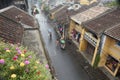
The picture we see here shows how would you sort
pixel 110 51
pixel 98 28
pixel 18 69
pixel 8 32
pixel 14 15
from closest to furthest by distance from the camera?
1. pixel 18 69
2. pixel 8 32
3. pixel 14 15
4. pixel 110 51
5. pixel 98 28

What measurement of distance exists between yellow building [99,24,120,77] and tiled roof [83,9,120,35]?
1292 millimetres

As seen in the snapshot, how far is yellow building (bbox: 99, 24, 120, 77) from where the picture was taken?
17.0m

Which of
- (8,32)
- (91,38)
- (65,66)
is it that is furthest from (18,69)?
(91,38)

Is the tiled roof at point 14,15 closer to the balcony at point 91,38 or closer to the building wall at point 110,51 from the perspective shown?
the balcony at point 91,38

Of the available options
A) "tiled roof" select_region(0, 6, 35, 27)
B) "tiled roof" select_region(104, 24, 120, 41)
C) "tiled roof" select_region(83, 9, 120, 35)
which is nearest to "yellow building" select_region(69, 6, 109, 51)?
"tiled roof" select_region(83, 9, 120, 35)

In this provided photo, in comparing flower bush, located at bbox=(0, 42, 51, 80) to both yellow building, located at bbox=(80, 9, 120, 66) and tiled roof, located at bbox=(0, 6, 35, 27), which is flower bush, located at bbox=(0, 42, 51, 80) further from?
yellow building, located at bbox=(80, 9, 120, 66)

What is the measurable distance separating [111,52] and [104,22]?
168 inches

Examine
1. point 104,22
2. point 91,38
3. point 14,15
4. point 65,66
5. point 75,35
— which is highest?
point 14,15

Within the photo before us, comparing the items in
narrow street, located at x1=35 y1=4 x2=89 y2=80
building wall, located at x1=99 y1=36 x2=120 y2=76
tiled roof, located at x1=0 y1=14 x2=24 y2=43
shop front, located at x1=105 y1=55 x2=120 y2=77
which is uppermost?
tiled roof, located at x1=0 y1=14 x2=24 y2=43

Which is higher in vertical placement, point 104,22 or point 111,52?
point 104,22

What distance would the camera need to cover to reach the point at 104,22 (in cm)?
2000

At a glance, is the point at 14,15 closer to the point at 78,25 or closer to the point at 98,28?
the point at 98,28

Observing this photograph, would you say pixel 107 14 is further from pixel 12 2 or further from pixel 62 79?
pixel 12 2

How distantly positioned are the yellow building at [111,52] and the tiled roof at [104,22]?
4.24ft
